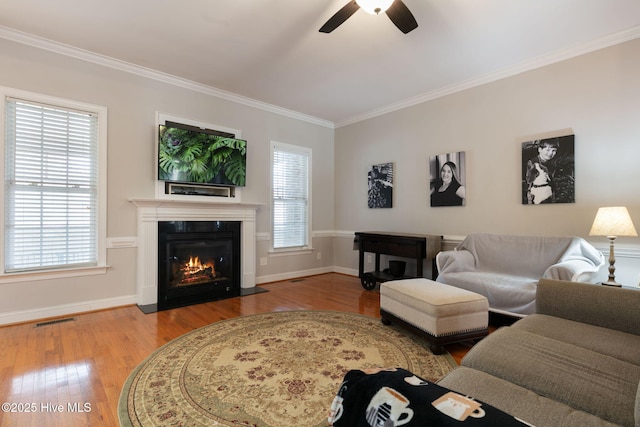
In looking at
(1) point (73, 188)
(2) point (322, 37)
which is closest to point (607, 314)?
(2) point (322, 37)

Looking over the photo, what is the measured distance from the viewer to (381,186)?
502 centimetres

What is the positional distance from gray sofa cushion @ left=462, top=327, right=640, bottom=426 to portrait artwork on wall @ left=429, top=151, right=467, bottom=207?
9.01ft

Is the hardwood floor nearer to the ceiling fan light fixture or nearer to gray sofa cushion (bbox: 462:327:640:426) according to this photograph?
gray sofa cushion (bbox: 462:327:640:426)

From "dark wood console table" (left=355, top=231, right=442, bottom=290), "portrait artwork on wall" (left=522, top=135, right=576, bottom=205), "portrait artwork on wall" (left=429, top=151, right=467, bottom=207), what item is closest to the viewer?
"portrait artwork on wall" (left=522, top=135, right=576, bottom=205)

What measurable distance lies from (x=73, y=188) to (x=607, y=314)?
461 cm

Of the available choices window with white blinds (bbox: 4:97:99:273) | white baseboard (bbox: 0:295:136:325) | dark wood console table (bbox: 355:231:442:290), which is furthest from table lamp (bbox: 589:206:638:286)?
window with white blinds (bbox: 4:97:99:273)

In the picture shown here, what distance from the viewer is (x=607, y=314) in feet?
5.77

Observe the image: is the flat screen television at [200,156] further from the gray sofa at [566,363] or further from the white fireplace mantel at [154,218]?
the gray sofa at [566,363]

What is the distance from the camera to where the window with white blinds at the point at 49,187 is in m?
3.03

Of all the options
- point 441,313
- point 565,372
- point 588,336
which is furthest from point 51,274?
point 588,336

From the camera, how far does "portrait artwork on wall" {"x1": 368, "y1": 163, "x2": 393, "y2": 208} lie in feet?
16.1

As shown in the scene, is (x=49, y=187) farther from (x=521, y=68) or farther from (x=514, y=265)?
(x=521, y=68)

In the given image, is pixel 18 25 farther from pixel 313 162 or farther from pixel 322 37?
pixel 313 162

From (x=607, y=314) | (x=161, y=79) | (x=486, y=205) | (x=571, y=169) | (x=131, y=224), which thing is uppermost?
(x=161, y=79)
